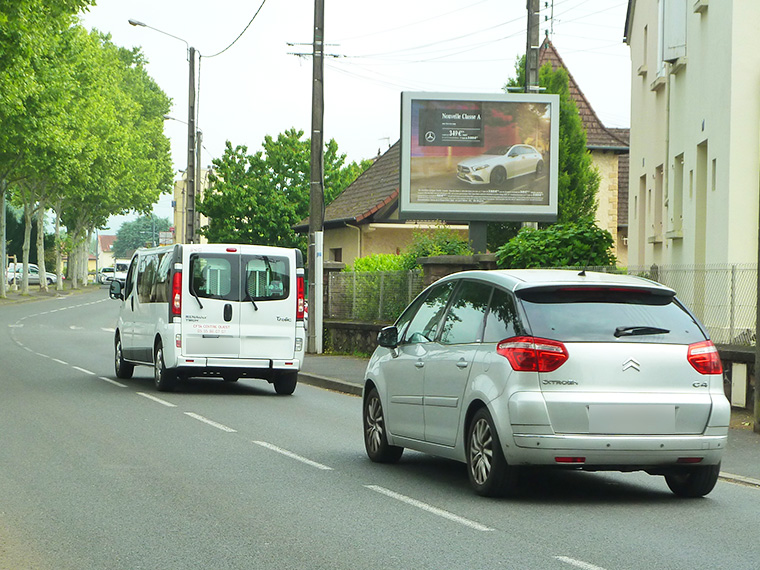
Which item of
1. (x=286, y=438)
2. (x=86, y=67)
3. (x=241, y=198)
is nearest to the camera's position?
(x=286, y=438)

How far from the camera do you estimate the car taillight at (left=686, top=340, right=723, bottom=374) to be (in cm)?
873

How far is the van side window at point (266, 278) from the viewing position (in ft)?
60.4

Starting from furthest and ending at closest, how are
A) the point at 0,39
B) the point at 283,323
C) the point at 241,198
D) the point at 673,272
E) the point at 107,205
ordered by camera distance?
the point at 107,205
the point at 241,198
the point at 0,39
the point at 283,323
the point at 673,272

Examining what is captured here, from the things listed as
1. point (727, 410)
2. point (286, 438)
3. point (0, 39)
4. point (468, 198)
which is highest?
point (0, 39)

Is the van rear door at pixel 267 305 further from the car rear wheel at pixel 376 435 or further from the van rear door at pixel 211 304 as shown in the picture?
the car rear wheel at pixel 376 435

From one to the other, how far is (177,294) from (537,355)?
33.8 ft

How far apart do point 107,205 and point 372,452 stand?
78774mm

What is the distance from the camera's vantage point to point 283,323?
18531mm

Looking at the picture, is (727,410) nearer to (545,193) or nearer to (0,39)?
(545,193)

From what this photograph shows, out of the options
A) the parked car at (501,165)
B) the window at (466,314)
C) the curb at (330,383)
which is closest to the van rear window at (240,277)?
the curb at (330,383)

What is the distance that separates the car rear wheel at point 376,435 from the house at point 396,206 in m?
28.7

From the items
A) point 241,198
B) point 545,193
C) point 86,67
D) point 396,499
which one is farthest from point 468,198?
point 86,67

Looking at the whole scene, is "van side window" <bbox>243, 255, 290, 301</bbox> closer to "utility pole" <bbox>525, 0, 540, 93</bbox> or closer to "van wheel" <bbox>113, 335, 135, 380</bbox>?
"van wheel" <bbox>113, 335, 135, 380</bbox>

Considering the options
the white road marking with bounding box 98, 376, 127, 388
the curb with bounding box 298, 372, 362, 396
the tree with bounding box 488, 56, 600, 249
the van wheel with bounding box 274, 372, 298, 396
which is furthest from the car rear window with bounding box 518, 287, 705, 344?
the tree with bounding box 488, 56, 600, 249
